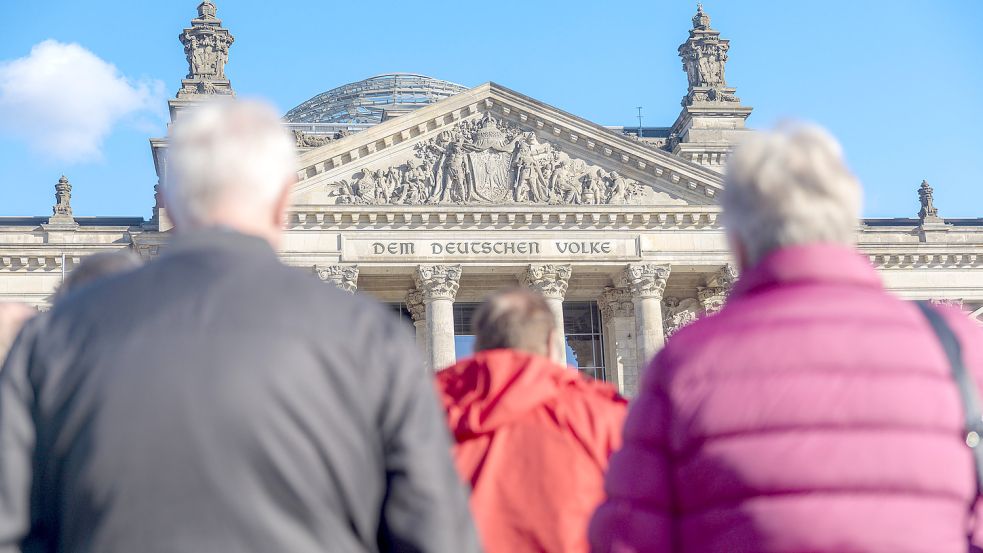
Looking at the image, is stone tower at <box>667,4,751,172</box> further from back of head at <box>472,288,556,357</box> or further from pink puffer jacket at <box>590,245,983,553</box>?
pink puffer jacket at <box>590,245,983,553</box>

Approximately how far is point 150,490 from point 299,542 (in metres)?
0.38

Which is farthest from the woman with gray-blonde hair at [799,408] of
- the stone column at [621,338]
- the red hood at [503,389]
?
the stone column at [621,338]

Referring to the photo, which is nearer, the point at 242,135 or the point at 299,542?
the point at 299,542

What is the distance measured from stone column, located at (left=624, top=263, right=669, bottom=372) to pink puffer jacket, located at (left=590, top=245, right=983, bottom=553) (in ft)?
94.1

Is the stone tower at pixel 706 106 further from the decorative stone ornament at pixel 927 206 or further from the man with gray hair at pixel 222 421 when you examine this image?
the man with gray hair at pixel 222 421

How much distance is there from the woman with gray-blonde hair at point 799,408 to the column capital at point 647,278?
2880 centimetres

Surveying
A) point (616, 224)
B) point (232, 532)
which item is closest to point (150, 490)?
Answer: point (232, 532)

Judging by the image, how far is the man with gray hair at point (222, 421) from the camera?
263 centimetres

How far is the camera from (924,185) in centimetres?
3969

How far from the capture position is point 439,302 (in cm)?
3083

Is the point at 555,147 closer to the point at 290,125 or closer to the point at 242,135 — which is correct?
the point at 290,125

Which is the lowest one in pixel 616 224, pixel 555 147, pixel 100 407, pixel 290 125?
pixel 100 407

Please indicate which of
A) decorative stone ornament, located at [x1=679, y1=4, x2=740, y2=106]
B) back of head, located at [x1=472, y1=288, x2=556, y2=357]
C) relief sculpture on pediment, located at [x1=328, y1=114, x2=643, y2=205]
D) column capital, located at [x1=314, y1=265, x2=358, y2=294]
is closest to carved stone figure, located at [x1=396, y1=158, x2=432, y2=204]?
relief sculpture on pediment, located at [x1=328, y1=114, x2=643, y2=205]

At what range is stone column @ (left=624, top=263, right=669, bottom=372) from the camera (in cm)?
3173
